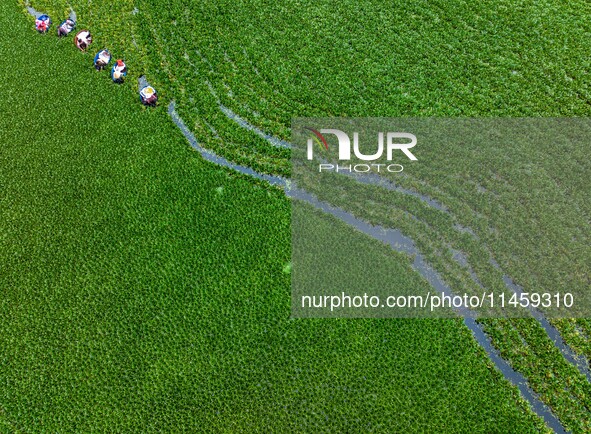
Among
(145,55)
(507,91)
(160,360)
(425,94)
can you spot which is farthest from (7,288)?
(507,91)

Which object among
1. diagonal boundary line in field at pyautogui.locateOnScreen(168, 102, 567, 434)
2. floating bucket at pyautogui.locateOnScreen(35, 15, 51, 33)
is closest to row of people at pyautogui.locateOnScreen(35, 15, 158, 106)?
floating bucket at pyautogui.locateOnScreen(35, 15, 51, 33)

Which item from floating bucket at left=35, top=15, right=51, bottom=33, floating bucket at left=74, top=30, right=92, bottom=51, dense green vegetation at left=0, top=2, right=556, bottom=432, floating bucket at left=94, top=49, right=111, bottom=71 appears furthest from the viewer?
floating bucket at left=35, top=15, right=51, bottom=33

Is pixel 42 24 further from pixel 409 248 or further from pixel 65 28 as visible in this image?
pixel 409 248

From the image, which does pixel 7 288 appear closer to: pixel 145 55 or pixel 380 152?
pixel 145 55

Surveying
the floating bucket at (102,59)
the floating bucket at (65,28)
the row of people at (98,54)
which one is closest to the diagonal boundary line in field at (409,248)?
the row of people at (98,54)

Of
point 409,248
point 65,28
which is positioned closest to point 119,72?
point 65,28

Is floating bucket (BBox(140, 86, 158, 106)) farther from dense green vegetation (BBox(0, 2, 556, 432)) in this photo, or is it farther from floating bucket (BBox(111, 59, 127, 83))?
floating bucket (BBox(111, 59, 127, 83))
